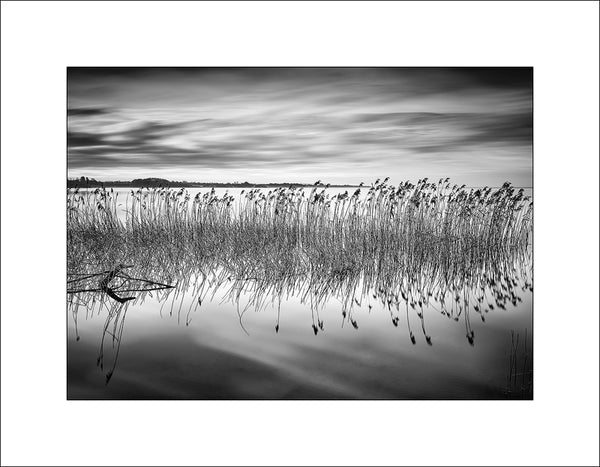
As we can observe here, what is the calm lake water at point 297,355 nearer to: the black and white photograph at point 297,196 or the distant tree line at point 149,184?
the black and white photograph at point 297,196

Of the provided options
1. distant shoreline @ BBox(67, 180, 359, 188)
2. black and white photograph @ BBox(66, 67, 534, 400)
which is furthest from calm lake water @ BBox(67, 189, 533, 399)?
distant shoreline @ BBox(67, 180, 359, 188)

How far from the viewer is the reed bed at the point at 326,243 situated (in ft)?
10.9

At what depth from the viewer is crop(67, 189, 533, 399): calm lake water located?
3199 mm

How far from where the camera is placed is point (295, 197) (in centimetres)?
338

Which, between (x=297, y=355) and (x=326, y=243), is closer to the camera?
(x=297, y=355)

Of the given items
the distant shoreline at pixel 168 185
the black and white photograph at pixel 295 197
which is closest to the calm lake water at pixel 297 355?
the black and white photograph at pixel 295 197

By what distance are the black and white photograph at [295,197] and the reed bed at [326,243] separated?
0.01m

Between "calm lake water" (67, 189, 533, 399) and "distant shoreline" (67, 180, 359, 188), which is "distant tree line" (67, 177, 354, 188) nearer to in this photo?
"distant shoreline" (67, 180, 359, 188)

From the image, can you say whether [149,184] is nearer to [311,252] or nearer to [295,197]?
[295,197]

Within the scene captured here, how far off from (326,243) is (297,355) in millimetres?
726

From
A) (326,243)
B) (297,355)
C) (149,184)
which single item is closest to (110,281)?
(149,184)
